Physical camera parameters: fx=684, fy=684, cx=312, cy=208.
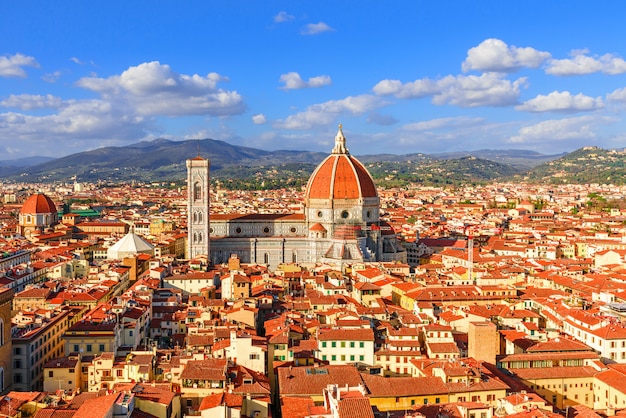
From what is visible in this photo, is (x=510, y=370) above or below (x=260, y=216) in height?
Result: below

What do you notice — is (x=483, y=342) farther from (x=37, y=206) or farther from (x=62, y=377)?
(x=37, y=206)

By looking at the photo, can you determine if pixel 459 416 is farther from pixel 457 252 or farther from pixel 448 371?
pixel 457 252

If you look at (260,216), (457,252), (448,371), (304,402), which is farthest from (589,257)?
(304,402)

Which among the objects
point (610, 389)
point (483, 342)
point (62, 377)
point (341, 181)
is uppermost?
point (341, 181)

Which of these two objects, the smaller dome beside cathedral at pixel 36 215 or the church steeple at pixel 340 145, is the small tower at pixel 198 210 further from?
the smaller dome beside cathedral at pixel 36 215

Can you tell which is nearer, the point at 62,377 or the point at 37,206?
the point at 62,377

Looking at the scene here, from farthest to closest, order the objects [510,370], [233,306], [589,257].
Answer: [589,257] → [233,306] → [510,370]

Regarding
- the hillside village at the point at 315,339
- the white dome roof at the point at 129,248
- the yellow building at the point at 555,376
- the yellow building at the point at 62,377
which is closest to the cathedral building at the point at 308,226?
the white dome roof at the point at 129,248

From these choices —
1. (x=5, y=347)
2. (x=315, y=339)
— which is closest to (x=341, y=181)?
(x=315, y=339)
